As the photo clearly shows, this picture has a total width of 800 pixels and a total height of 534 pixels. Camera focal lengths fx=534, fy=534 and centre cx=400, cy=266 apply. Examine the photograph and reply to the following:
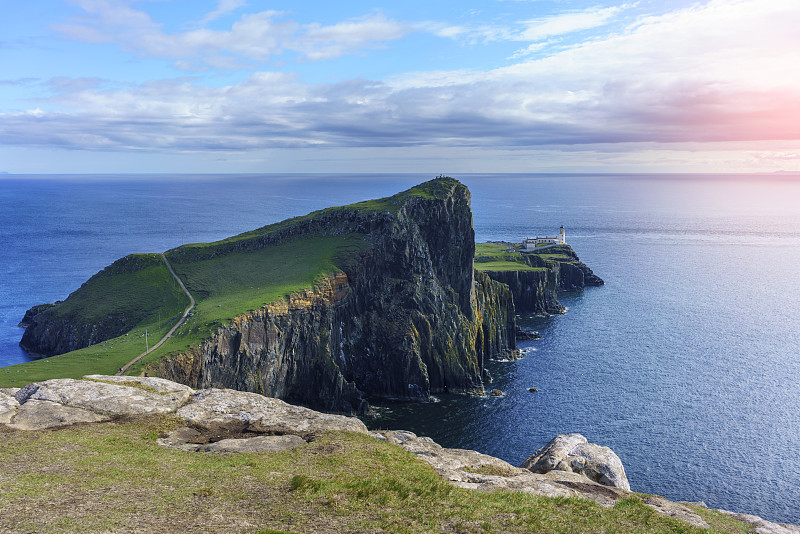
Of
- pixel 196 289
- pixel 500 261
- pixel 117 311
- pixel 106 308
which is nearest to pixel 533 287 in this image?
pixel 500 261

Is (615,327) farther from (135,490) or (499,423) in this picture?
(135,490)

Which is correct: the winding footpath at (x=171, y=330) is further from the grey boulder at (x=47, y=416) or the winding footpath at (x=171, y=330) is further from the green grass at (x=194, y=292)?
the grey boulder at (x=47, y=416)

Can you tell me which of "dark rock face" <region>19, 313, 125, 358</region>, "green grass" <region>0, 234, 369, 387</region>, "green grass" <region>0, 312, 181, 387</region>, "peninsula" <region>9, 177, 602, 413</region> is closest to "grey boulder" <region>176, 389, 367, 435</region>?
"green grass" <region>0, 312, 181, 387</region>

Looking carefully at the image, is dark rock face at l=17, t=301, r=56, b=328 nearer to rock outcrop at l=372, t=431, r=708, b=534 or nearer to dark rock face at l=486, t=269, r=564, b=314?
rock outcrop at l=372, t=431, r=708, b=534

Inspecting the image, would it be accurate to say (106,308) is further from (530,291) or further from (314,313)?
(530,291)

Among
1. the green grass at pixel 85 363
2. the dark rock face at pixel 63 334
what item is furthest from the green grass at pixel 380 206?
the green grass at pixel 85 363

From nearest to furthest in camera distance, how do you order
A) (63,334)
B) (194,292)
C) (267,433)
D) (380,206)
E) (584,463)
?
(267,433) < (584,463) < (63,334) < (194,292) < (380,206)
